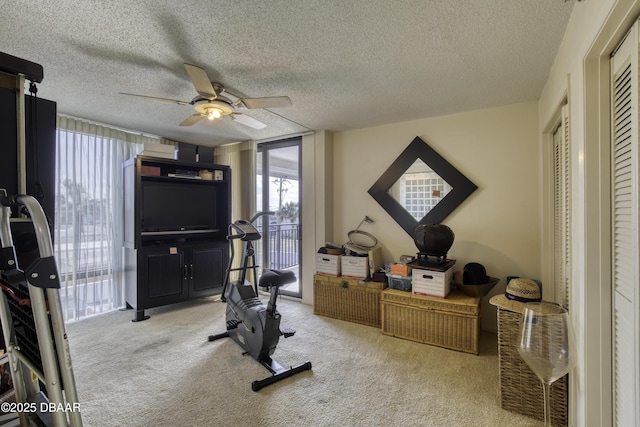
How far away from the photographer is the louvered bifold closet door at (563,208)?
1.72 meters

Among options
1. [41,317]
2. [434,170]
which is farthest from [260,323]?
[434,170]

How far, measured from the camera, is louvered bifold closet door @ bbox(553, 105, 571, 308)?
5.65 ft

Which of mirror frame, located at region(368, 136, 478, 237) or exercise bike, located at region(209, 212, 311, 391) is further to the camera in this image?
mirror frame, located at region(368, 136, 478, 237)

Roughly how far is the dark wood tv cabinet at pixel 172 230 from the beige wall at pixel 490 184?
2.41 m

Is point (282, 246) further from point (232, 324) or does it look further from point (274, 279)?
point (274, 279)

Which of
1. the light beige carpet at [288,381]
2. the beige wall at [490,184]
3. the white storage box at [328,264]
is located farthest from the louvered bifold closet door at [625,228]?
the white storage box at [328,264]

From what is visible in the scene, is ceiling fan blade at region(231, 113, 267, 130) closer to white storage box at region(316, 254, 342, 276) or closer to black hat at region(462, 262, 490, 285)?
white storage box at region(316, 254, 342, 276)

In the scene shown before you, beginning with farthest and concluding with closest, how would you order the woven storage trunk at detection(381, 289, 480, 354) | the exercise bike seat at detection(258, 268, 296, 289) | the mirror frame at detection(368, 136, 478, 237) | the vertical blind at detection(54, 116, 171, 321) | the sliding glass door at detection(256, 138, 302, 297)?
the sliding glass door at detection(256, 138, 302, 297) < the vertical blind at detection(54, 116, 171, 321) < the mirror frame at detection(368, 136, 478, 237) < the woven storage trunk at detection(381, 289, 480, 354) < the exercise bike seat at detection(258, 268, 296, 289)

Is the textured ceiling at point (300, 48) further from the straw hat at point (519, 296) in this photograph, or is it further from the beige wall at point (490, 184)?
the straw hat at point (519, 296)

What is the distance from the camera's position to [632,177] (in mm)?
1028

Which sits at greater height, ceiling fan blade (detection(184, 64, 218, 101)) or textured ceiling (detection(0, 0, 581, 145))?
textured ceiling (detection(0, 0, 581, 145))

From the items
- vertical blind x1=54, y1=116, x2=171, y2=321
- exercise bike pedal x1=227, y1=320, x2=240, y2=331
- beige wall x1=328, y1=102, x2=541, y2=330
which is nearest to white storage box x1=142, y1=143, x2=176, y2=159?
vertical blind x1=54, y1=116, x2=171, y2=321

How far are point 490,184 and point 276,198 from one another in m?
2.91

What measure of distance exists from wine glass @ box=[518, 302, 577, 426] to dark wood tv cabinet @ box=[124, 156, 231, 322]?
3.62 meters
